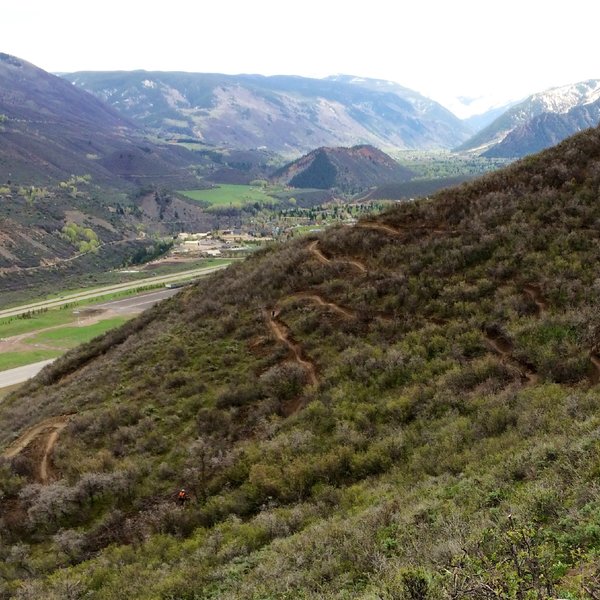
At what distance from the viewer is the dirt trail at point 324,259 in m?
25.2

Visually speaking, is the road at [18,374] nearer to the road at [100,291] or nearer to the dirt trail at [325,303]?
the road at [100,291]

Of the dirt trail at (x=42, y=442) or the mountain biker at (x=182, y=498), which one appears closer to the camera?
the mountain biker at (x=182, y=498)

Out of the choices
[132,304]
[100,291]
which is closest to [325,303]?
[132,304]

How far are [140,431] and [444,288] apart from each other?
12.7 meters

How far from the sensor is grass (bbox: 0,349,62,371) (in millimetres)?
69188

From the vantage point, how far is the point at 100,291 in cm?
11275

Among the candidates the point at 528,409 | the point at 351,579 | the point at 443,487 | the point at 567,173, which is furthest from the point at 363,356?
the point at 567,173

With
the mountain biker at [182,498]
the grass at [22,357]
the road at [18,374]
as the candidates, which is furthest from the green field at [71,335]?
the mountain biker at [182,498]

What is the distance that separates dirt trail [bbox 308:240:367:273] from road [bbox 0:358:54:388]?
4654 centimetres

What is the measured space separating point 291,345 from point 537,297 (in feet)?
31.0

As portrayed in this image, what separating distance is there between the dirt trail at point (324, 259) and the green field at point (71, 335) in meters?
55.2

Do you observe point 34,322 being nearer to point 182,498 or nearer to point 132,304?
point 132,304

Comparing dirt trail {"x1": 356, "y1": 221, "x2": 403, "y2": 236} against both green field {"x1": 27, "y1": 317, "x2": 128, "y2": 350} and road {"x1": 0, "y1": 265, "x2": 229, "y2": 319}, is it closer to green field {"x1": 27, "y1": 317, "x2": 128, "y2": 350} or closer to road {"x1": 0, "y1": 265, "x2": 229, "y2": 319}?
green field {"x1": 27, "y1": 317, "x2": 128, "y2": 350}

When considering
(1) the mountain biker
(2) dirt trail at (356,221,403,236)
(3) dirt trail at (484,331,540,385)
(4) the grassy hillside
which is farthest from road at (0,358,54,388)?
(3) dirt trail at (484,331,540,385)
